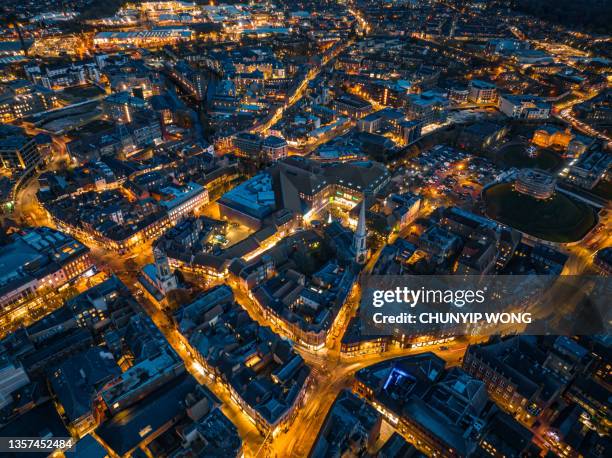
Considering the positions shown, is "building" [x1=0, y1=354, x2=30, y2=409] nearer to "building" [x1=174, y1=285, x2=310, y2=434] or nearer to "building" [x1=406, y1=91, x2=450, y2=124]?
"building" [x1=174, y1=285, x2=310, y2=434]

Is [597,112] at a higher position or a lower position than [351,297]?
higher

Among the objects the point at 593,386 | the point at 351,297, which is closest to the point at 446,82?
the point at 351,297

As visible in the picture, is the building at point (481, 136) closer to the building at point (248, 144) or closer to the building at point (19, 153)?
the building at point (248, 144)

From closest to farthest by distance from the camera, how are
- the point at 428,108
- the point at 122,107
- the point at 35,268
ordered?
the point at 35,268
the point at 122,107
the point at 428,108

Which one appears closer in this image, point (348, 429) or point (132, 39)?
point (348, 429)

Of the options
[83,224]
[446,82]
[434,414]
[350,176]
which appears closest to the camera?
[434,414]

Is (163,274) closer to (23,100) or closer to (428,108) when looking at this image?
(428,108)

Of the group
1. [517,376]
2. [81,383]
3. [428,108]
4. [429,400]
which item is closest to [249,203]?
[81,383]

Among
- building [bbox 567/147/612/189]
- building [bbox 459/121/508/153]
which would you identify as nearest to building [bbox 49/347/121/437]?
building [bbox 459/121/508/153]

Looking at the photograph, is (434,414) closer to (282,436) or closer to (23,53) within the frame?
(282,436)
